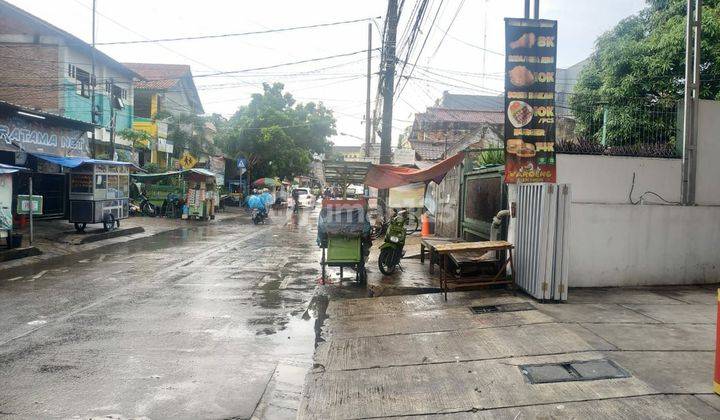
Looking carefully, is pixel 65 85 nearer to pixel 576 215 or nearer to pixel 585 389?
pixel 576 215

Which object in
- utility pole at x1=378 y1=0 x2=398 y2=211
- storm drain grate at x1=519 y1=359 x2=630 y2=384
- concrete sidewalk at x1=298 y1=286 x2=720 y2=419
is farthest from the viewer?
utility pole at x1=378 y1=0 x2=398 y2=211

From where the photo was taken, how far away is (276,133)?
1409 inches

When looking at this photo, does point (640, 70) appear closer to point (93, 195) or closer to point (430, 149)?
point (93, 195)

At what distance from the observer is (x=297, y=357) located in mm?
5742

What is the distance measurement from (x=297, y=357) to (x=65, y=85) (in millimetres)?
23336

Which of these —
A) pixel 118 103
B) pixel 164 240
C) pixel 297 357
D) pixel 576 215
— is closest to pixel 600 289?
pixel 576 215

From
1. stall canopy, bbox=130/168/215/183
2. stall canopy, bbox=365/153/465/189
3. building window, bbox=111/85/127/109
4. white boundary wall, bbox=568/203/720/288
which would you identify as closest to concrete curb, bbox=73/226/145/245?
stall canopy, bbox=130/168/215/183

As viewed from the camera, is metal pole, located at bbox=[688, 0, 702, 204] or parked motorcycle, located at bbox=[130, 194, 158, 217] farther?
parked motorcycle, located at bbox=[130, 194, 158, 217]

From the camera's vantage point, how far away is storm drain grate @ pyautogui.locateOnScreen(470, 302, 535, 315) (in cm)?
685

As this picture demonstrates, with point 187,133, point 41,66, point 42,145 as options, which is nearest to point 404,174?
point 42,145

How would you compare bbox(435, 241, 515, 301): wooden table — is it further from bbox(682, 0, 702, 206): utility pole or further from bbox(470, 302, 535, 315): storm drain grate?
bbox(682, 0, 702, 206): utility pole

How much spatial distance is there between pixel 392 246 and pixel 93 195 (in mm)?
11411

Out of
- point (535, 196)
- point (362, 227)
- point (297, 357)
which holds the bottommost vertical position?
point (297, 357)

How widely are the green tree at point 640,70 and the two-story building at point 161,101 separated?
757 inches
